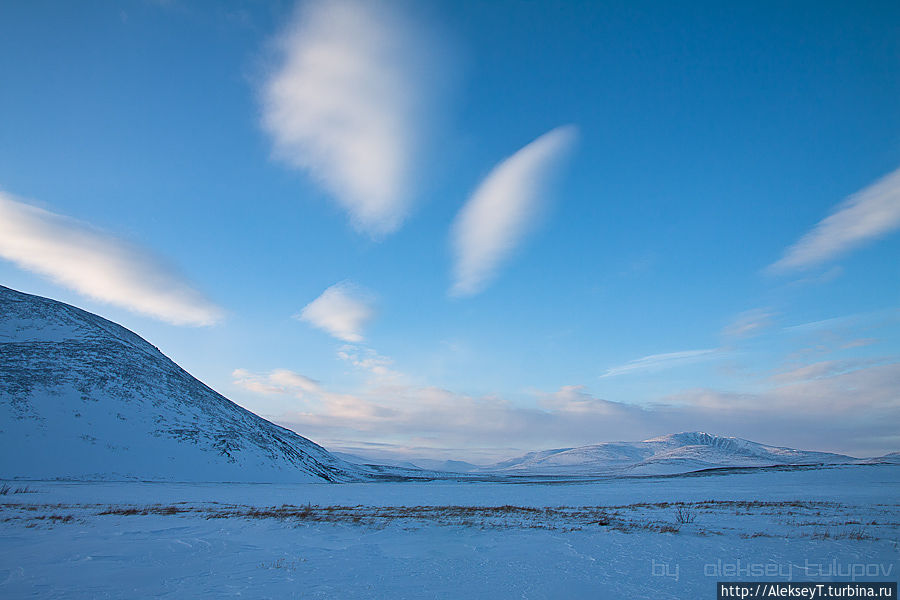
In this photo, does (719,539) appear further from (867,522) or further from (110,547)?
(110,547)

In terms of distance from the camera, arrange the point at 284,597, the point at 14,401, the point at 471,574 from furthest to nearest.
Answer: the point at 14,401
the point at 471,574
the point at 284,597

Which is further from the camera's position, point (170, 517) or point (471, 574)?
point (170, 517)

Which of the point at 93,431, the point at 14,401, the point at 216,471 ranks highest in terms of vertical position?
the point at 14,401

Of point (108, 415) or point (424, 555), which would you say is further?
point (108, 415)

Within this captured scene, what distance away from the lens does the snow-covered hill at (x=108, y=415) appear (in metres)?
69.2

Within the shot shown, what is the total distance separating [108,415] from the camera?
262 ft

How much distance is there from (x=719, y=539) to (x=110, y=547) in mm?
21788

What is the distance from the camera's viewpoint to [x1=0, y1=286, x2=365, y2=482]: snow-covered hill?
69188mm

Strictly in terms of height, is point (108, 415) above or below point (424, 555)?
below

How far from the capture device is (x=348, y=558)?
47.9ft

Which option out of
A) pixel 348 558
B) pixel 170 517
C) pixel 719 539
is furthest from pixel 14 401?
pixel 719 539

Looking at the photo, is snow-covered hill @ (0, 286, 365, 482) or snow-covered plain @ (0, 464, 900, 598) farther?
snow-covered hill @ (0, 286, 365, 482)

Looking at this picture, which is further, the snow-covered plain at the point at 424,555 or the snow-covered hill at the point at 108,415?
the snow-covered hill at the point at 108,415

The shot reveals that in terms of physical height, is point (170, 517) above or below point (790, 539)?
below
